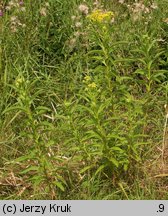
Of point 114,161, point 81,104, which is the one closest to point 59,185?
point 114,161

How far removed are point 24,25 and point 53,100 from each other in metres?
0.72

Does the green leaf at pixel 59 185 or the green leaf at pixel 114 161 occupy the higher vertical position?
the green leaf at pixel 114 161

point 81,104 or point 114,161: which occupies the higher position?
point 81,104

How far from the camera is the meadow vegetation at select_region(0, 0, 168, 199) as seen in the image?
128 inches

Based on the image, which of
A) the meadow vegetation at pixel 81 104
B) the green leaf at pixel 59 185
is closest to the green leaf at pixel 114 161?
the meadow vegetation at pixel 81 104

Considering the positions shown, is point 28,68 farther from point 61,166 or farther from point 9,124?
point 61,166

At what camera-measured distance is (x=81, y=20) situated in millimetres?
4594

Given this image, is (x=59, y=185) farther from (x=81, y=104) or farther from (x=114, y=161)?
(x=81, y=104)

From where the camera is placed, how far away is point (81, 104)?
155 inches

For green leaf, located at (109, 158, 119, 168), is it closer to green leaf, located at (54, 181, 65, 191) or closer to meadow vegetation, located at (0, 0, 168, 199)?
meadow vegetation, located at (0, 0, 168, 199)

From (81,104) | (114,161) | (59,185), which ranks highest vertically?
(81,104)

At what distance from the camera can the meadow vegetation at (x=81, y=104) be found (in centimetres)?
324

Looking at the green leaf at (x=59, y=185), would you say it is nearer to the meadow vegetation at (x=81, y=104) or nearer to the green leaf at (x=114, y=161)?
the meadow vegetation at (x=81, y=104)
